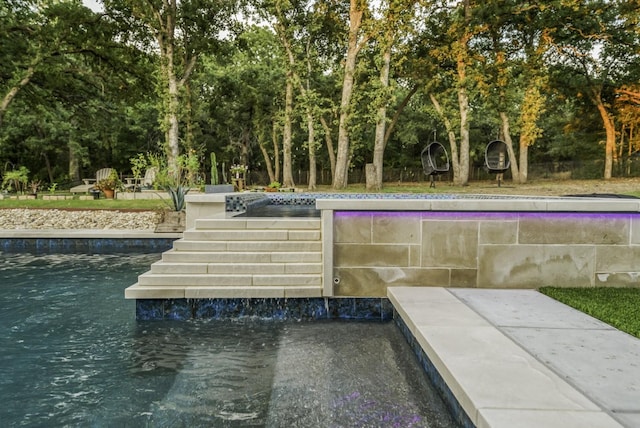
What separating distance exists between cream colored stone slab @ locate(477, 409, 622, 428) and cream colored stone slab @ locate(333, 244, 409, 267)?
2.56 meters

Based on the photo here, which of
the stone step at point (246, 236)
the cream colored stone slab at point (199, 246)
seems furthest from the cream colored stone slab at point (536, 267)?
the cream colored stone slab at point (199, 246)

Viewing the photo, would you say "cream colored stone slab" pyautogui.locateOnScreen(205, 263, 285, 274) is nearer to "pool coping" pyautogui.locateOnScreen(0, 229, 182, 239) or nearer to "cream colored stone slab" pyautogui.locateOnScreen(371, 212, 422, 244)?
"cream colored stone slab" pyautogui.locateOnScreen(371, 212, 422, 244)

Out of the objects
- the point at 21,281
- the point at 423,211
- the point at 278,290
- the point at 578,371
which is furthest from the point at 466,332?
the point at 21,281

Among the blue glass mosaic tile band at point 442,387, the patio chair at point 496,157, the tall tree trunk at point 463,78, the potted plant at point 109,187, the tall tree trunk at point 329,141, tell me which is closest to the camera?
the blue glass mosaic tile band at point 442,387

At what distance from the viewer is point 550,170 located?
31.5 m

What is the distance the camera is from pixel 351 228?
441 centimetres

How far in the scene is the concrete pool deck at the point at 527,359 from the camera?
1891mm

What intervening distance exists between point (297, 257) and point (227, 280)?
2.70 ft

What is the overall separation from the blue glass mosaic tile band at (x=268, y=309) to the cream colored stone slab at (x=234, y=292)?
65mm

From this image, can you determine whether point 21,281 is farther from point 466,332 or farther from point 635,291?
point 635,291

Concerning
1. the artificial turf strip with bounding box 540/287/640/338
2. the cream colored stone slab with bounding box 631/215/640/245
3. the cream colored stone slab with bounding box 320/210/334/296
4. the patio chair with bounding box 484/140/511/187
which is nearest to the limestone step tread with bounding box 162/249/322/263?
the cream colored stone slab with bounding box 320/210/334/296

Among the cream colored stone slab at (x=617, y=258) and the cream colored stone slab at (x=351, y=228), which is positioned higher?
the cream colored stone slab at (x=351, y=228)

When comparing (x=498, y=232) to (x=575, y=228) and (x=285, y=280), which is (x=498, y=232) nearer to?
(x=575, y=228)

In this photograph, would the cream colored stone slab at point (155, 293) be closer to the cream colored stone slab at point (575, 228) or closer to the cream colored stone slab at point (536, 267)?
the cream colored stone slab at point (536, 267)
